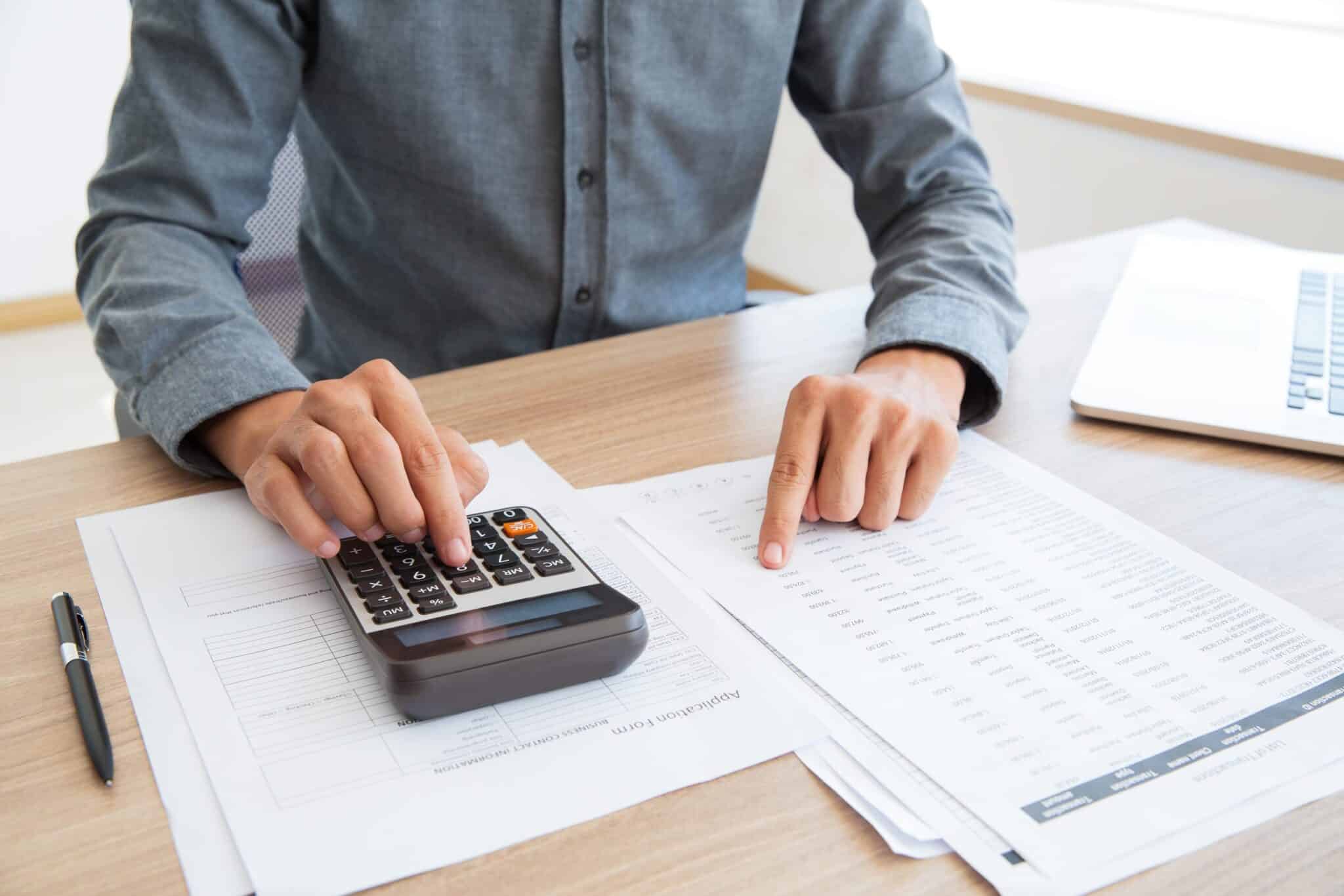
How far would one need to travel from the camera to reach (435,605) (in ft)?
1.63

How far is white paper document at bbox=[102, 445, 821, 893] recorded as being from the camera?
405mm

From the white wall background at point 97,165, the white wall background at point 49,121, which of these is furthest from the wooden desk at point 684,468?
the white wall background at point 49,121

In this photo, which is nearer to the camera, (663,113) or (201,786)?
(201,786)

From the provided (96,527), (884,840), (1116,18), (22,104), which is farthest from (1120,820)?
(22,104)

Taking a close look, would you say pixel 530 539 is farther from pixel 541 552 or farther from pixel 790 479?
pixel 790 479

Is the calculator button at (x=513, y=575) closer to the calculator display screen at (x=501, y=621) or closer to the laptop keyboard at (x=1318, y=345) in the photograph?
the calculator display screen at (x=501, y=621)

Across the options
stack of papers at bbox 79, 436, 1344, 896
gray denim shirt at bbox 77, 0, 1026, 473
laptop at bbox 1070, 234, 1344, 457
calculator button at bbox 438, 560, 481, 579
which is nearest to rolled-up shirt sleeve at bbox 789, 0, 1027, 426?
gray denim shirt at bbox 77, 0, 1026, 473

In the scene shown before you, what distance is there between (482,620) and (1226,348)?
62cm

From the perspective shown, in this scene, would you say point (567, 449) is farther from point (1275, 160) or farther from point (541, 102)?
point (1275, 160)

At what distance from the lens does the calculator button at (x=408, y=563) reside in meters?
0.53

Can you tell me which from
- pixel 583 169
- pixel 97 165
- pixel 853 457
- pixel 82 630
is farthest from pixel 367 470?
pixel 97 165

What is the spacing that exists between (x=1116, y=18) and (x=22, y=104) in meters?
A: 2.57

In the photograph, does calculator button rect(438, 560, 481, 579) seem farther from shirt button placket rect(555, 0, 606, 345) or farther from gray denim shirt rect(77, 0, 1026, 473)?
shirt button placket rect(555, 0, 606, 345)

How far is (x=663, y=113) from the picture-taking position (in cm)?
99
